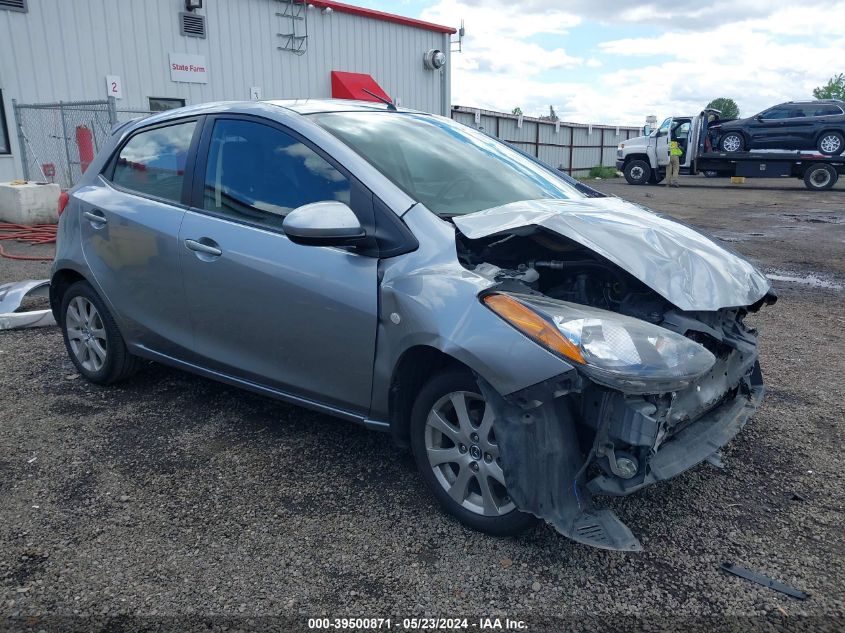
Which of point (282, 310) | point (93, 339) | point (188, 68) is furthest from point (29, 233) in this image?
point (282, 310)

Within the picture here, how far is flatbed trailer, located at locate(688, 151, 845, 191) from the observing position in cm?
2153

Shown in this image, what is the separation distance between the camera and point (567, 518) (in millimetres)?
2461

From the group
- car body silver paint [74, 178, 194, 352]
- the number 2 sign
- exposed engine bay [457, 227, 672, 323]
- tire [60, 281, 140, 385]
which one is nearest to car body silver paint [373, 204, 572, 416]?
exposed engine bay [457, 227, 672, 323]

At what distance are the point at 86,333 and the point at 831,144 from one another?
898 inches

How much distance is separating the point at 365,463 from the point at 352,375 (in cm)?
57

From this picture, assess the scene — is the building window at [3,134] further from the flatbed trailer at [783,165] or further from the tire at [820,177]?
the tire at [820,177]

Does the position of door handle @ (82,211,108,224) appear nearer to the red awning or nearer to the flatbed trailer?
the red awning

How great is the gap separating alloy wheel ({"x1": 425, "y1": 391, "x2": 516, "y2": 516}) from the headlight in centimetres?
37

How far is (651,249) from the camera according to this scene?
282 centimetres

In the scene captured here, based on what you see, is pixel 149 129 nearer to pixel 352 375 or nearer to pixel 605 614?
pixel 352 375

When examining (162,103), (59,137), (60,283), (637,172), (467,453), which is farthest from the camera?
(637,172)

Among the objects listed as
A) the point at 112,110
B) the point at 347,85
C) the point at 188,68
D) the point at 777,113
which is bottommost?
the point at 112,110

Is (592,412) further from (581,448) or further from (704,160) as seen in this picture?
(704,160)

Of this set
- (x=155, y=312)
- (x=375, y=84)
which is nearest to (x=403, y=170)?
(x=155, y=312)
